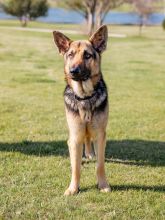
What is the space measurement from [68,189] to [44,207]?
51cm

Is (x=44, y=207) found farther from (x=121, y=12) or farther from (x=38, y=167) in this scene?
(x=121, y=12)

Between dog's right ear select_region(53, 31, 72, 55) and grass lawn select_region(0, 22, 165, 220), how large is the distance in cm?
165

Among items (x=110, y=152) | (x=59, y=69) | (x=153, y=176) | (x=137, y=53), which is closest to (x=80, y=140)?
(x=153, y=176)

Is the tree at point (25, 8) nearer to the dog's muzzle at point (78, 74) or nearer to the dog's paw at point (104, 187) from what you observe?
the dog's paw at point (104, 187)

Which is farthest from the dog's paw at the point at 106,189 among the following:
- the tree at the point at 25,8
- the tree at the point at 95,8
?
the tree at the point at 25,8

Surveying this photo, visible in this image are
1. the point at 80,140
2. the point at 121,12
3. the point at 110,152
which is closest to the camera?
the point at 80,140

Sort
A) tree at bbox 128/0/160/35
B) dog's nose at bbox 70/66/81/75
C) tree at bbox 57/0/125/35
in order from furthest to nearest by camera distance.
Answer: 1. tree at bbox 128/0/160/35
2. tree at bbox 57/0/125/35
3. dog's nose at bbox 70/66/81/75

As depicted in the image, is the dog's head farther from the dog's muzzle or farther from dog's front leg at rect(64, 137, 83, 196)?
dog's front leg at rect(64, 137, 83, 196)

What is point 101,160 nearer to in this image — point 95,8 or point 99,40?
point 99,40

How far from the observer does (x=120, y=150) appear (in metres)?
7.59

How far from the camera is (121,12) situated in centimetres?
8756

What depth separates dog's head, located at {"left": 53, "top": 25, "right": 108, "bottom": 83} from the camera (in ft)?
16.9

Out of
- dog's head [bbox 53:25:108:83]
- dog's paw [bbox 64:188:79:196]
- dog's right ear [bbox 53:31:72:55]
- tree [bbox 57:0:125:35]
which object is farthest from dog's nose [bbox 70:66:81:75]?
tree [bbox 57:0:125:35]

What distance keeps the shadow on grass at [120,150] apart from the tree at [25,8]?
4547 centimetres
